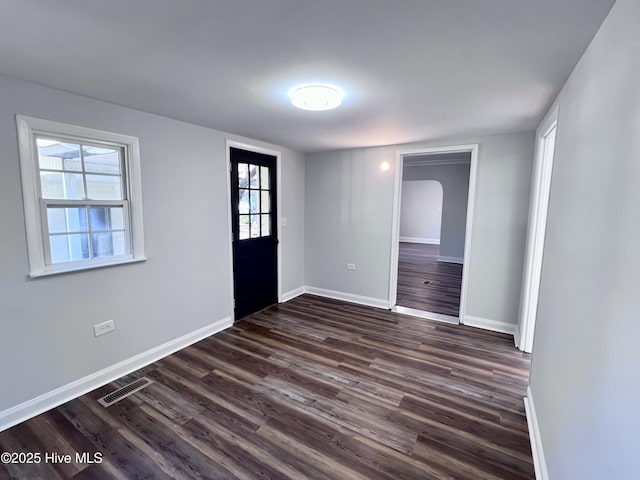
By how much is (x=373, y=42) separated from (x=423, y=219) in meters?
10.4

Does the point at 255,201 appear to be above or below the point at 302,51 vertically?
below

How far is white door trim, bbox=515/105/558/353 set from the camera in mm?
2777

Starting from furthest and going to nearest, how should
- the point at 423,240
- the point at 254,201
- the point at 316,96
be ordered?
the point at 423,240 < the point at 254,201 < the point at 316,96

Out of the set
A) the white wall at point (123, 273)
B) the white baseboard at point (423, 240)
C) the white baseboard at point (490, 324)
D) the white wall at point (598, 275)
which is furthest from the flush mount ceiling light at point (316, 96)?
the white baseboard at point (423, 240)

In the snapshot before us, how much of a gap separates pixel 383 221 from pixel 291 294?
1906mm

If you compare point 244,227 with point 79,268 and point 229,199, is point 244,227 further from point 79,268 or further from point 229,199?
point 79,268

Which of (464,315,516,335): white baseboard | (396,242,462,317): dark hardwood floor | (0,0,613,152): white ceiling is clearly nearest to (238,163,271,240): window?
(0,0,613,152): white ceiling

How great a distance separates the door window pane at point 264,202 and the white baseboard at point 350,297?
5.42 ft

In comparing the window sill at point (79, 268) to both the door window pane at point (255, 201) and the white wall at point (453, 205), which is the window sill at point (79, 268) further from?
the white wall at point (453, 205)

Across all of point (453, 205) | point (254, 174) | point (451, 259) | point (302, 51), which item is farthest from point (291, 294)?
point (453, 205)

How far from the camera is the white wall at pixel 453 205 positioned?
24.9 feet

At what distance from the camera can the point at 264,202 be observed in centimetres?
417

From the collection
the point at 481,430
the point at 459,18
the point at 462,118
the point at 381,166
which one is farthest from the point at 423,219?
the point at 459,18

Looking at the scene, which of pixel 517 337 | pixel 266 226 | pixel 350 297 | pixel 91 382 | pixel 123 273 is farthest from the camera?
pixel 350 297
